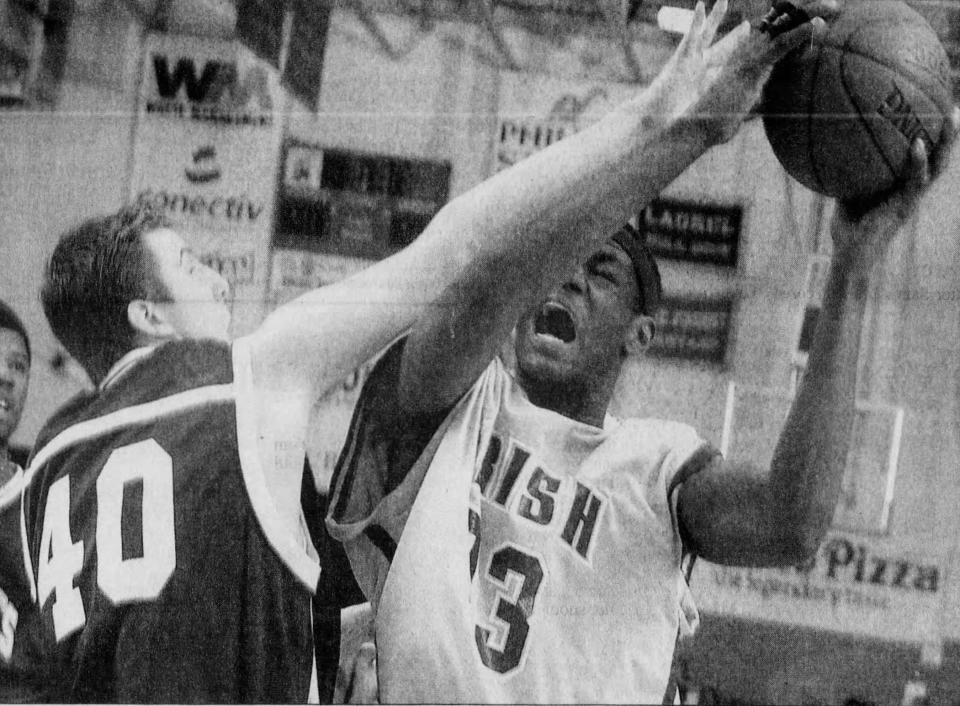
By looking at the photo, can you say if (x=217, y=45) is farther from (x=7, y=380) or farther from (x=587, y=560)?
(x=587, y=560)

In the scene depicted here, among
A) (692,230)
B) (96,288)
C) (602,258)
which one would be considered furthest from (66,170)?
(692,230)

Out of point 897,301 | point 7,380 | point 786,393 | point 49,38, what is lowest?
point 7,380

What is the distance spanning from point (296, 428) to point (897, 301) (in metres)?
0.72

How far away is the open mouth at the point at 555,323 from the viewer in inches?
58.0

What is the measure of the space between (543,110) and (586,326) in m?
0.26

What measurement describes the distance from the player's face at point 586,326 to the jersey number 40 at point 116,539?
458 mm

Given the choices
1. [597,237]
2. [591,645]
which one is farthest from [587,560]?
[597,237]

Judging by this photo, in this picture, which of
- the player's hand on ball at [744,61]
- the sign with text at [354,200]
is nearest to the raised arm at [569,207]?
the player's hand on ball at [744,61]

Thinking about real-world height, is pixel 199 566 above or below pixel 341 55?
below

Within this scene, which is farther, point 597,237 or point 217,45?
point 217,45

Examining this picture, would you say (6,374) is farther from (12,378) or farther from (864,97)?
(864,97)

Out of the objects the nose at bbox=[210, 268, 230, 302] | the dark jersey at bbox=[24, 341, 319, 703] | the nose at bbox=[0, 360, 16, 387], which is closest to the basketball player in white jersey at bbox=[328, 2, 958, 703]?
the dark jersey at bbox=[24, 341, 319, 703]

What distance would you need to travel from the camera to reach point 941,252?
148cm

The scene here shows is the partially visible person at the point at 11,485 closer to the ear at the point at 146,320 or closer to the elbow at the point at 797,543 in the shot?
the ear at the point at 146,320
